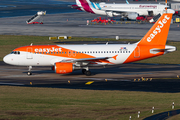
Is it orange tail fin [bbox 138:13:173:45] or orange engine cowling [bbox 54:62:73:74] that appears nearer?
orange engine cowling [bbox 54:62:73:74]

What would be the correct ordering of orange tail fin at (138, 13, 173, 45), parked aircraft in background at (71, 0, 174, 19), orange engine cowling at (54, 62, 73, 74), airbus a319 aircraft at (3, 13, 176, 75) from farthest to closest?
parked aircraft in background at (71, 0, 174, 19), orange tail fin at (138, 13, 173, 45), airbus a319 aircraft at (3, 13, 176, 75), orange engine cowling at (54, 62, 73, 74)

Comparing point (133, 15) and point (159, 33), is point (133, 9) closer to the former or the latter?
point (133, 15)

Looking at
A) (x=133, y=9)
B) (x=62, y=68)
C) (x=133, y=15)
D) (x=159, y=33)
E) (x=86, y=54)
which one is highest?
(x=133, y=9)

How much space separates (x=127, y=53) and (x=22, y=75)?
15398 millimetres

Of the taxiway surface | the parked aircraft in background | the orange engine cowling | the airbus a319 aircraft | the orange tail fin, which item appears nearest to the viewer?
the taxiway surface

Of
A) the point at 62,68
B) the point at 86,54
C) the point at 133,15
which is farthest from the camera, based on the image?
the point at 133,15

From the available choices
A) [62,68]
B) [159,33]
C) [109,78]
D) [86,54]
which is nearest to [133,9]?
[159,33]

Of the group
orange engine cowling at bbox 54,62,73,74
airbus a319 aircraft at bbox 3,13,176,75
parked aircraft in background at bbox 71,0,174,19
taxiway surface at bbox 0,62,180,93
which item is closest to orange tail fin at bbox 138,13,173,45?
airbus a319 aircraft at bbox 3,13,176,75

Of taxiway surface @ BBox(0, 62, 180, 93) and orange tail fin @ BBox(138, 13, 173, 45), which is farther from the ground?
orange tail fin @ BBox(138, 13, 173, 45)

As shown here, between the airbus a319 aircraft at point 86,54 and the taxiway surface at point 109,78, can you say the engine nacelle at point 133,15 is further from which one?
the airbus a319 aircraft at point 86,54

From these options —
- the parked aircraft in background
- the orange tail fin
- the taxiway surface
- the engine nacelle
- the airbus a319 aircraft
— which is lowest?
the taxiway surface

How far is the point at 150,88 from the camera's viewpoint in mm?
39625

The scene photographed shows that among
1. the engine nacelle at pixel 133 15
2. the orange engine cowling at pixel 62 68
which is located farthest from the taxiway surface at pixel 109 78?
the engine nacelle at pixel 133 15

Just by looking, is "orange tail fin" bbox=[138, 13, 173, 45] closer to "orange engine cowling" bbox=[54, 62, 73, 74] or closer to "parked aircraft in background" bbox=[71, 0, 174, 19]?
"orange engine cowling" bbox=[54, 62, 73, 74]
